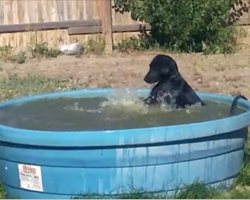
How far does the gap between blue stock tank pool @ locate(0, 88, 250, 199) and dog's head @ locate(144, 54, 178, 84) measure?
108cm

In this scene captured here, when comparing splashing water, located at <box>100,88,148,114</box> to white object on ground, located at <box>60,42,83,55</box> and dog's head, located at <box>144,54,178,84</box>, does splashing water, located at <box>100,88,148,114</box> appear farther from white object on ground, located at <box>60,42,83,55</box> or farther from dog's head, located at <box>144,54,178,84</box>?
white object on ground, located at <box>60,42,83,55</box>

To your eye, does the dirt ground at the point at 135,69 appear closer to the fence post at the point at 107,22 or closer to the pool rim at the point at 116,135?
the fence post at the point at 107,22

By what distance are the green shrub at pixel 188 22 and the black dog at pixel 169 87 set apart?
5984 millimetres

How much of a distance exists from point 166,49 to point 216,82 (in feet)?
10.2

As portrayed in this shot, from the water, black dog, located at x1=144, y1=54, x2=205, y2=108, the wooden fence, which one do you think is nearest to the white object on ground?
the wooden fence

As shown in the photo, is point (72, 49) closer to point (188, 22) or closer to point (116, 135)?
point (188, 22)

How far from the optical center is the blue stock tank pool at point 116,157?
15.8 feet

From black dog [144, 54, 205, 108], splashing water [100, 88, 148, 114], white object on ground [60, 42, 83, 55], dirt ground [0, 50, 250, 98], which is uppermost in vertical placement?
black dog [144, 54, 205, 108]

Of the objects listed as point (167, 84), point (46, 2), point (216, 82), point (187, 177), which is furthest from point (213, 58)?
point (187, 177)

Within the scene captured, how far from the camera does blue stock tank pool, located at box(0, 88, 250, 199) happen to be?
15.8ft

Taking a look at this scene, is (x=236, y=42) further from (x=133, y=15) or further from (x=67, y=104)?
(x=67, y=104)

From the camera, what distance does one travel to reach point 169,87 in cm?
638

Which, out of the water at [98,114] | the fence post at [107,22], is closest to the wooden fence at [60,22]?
the fence post at [107,22]

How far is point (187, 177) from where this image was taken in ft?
16.6
